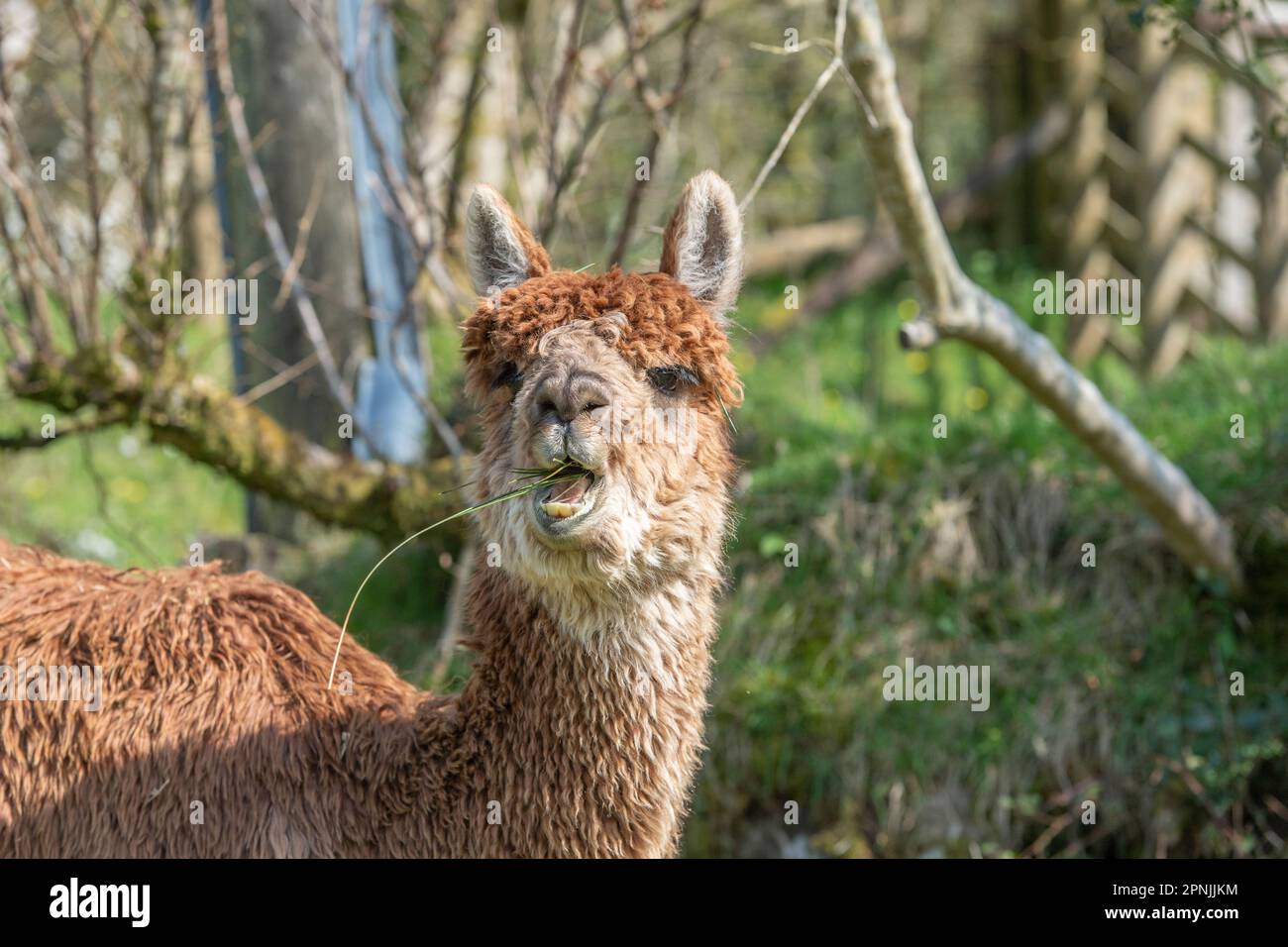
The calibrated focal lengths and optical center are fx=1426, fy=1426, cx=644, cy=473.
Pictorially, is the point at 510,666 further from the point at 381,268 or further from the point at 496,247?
the point at 381,268

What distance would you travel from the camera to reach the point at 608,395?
10.8 feet

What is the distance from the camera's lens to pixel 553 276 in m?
3.68

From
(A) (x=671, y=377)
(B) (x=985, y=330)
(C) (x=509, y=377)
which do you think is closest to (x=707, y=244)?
(A) (x=671, y=377)

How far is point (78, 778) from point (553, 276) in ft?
5.99

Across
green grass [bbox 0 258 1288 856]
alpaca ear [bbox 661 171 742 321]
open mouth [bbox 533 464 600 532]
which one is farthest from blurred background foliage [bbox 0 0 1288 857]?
open mouth [bbox 533 464 600 532]

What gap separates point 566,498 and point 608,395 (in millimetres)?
258

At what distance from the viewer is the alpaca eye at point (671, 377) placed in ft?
11.7

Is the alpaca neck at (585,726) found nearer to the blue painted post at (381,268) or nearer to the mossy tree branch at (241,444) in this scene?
the mossy tree branch at (241,444)

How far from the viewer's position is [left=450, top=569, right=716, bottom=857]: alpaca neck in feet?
11.6

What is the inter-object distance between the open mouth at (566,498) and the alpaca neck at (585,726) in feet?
0.98

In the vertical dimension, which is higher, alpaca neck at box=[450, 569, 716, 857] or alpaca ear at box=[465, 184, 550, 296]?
alpaca ear at box=[465, 184, 550, 296]

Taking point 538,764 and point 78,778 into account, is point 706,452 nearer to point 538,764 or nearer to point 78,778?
point 538,764

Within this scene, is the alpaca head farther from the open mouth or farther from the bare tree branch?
the bare tree branch

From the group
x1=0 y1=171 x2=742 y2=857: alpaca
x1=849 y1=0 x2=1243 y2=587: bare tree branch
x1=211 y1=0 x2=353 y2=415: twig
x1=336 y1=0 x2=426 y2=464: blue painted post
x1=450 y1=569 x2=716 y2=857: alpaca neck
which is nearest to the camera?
x1=0 y1=171 x2=742 y2=857: alpaca
